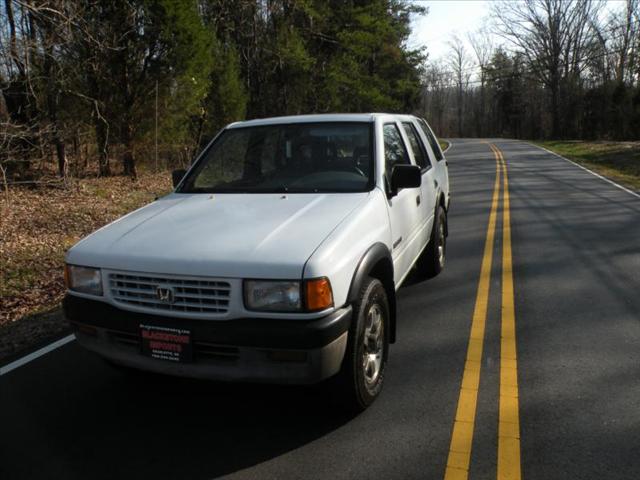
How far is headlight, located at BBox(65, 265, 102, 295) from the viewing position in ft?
10.7

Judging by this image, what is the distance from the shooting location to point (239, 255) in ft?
9.62

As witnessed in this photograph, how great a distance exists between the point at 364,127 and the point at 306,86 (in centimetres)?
2366

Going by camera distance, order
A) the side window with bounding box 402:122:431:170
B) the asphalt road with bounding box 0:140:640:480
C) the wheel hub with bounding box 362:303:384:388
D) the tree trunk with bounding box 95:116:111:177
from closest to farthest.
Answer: the asphalt road with bounding box 0:140:640:480 → the wheel hub with bounding box 362:303:384:388 → the side window with bounding box 402:122:431:170 → the tree trunk with bounding box 95:116:111:177

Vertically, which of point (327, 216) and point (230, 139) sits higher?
point (230, 139)

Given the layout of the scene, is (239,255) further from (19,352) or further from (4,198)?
(4,198)

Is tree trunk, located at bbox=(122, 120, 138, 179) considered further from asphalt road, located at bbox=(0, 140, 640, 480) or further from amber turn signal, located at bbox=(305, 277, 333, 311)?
amber turn signal, located at bbox=(305, 277, 333, 311)

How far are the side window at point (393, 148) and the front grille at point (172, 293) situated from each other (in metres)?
1.89

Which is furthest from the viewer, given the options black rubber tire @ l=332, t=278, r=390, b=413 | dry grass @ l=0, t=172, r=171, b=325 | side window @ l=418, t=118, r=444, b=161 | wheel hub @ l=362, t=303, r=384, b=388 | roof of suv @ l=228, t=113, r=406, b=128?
side window @ l=418, t=118, r=444, b=161

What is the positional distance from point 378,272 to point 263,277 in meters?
1.13

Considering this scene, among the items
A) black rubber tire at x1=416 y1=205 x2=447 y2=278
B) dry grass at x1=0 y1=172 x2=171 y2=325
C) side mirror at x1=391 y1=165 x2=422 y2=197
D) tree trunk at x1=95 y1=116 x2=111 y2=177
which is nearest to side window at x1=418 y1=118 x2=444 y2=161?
black rubber tire at x1=416 y1=205 x2=447 y2=278

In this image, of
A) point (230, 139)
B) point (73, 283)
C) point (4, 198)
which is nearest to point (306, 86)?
point (4, 198)

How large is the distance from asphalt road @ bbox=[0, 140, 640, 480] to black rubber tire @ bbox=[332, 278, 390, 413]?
0.12 metres

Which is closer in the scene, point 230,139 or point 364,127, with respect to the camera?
point 364,127

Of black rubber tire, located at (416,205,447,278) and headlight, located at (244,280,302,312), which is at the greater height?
headlight, located at (244,280,302,312)
